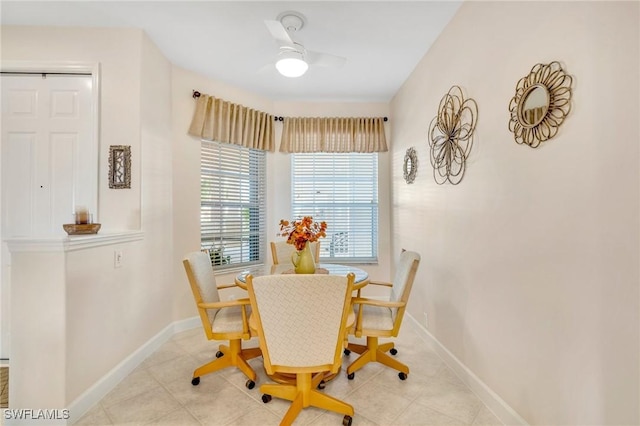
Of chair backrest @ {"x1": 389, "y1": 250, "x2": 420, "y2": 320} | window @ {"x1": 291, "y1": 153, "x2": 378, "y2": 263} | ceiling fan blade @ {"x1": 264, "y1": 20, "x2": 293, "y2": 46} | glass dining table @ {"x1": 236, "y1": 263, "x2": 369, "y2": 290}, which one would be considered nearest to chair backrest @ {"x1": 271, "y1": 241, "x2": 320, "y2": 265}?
glass dining table @ {"x1": 236, "y1": 263, "x2": 369, "y2": 290}

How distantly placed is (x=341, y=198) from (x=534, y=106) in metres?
2.78

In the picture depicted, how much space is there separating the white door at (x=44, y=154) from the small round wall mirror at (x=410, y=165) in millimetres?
3098

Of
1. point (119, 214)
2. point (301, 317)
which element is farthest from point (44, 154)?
point (301, 317)

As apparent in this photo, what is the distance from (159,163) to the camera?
280 centimetres

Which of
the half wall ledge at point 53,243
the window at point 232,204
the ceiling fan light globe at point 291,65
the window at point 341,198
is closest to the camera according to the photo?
the half wall ledge at point 53,243

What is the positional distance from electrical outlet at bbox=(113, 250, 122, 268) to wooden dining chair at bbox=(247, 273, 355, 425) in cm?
137

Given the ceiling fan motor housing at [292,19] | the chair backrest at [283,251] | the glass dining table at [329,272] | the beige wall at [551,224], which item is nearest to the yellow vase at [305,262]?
the glass dining table at [329,272]

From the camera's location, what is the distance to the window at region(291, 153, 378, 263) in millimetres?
4066

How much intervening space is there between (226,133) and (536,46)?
3.01 m

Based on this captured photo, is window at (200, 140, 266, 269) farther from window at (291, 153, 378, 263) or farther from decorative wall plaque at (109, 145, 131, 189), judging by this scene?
decorative wall plaque at (109, 145, 131, 189)

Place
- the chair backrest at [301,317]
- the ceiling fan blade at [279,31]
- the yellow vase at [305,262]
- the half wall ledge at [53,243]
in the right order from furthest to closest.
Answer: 1. the yellow vase at [305,262]
2. the ceiling fan blade at [279,31]
3. the half wall ledge at [53,243]
4. the chair backrest at [301,317]

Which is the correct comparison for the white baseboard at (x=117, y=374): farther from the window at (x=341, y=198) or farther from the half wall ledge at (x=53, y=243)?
the window at (x=341, y=198)

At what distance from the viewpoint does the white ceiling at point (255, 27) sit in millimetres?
2164

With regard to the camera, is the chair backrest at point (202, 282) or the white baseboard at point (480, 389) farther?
the chair backrest at point (202, 282)
